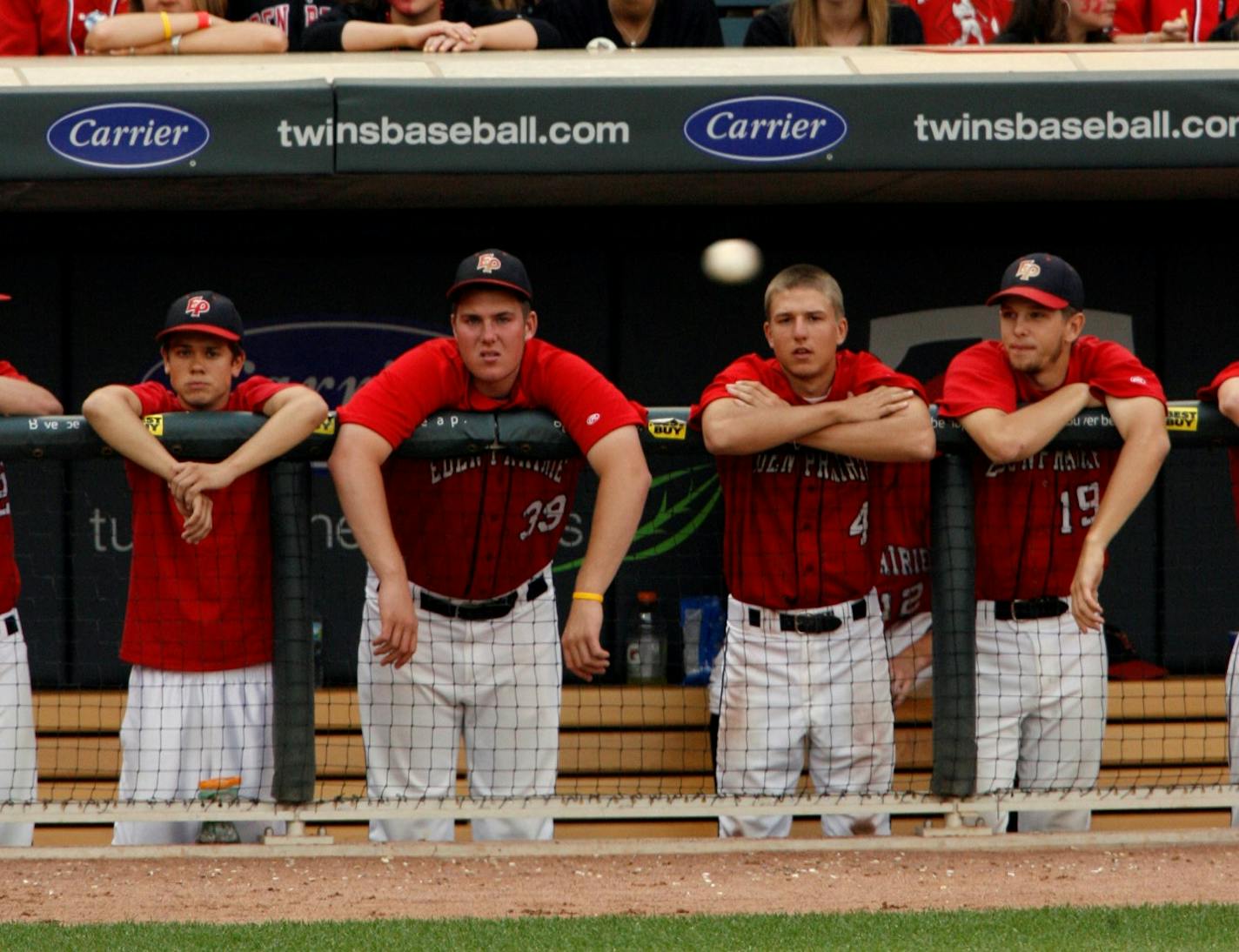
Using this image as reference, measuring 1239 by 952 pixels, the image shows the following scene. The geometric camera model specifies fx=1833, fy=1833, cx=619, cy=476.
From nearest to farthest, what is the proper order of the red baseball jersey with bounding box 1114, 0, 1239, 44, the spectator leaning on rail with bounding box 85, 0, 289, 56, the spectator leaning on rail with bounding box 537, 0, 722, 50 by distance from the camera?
1. the spectator leaning on rail with bounding box 85, 0, 289, 56
2. the spectator leaning on rail with bounding box 537, 0, 722, 50
3. the red baseball jersey with bounding box 1114, 0, 1239, 44

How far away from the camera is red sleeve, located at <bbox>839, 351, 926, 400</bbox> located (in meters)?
4.32

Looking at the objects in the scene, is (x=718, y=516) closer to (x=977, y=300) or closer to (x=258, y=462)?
(x=977, y=300)

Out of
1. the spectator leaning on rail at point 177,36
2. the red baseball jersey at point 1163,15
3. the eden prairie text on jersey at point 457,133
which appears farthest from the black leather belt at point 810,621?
the red baseball jersey at point 1163,15

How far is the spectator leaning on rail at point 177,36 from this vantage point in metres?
5.84

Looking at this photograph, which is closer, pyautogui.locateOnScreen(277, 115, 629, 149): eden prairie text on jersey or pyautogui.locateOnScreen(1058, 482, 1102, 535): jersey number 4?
pyautogui.locateOnScreen(1058, 482, 1102, 535): jersey number 4

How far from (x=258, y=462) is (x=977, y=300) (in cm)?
304

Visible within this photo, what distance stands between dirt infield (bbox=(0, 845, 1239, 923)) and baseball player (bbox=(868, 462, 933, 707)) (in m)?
0.78

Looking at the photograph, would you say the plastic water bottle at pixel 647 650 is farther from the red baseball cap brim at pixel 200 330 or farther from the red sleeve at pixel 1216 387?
the red sleeve at pixel 1216 387

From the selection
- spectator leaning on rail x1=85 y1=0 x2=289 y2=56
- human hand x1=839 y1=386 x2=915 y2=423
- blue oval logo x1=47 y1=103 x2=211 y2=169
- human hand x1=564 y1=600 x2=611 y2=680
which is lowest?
human hand x1=564 y1=600 x2=611 y2=680

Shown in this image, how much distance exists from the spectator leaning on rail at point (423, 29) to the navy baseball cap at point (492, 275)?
1.73 metres

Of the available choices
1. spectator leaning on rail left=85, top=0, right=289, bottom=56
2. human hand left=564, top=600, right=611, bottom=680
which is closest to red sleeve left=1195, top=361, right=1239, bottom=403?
human hand left=564, top=600, right=611, bottom=680

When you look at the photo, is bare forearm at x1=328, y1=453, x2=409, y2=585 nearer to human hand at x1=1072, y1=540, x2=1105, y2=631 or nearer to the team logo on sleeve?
the team logo on sleeve

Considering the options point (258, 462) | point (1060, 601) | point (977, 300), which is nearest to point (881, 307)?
point (977, 300)

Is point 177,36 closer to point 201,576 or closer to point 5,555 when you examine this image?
point 5,555
